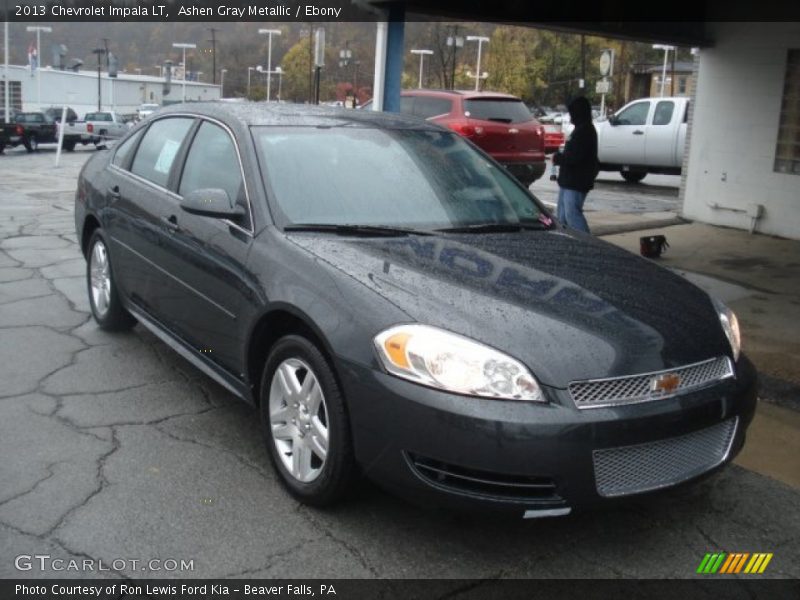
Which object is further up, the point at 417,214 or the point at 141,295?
the point at 417,214

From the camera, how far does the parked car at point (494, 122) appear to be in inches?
549

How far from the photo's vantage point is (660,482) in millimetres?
2959

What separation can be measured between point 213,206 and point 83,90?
72354mm

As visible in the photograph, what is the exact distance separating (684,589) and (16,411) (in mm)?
3295

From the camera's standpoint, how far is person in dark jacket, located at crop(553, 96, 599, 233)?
8.91m

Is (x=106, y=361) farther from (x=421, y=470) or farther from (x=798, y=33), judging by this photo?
(x=798, y=33)

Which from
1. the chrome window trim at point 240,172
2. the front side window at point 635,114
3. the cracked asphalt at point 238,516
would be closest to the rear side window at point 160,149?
the chrome window trim at point 240,172

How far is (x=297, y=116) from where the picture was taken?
4.45m

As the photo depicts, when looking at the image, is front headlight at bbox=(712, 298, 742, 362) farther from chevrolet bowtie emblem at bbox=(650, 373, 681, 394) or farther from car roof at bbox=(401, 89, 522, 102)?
car roof at bbox=(401, 89, 522, 102)

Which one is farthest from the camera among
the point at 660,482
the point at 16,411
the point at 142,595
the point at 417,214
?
the point at 16,411

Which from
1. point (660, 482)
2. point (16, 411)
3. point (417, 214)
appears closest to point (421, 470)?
point (660, 482)

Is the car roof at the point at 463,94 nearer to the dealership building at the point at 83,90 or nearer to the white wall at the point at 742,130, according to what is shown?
the white wall at the point at 742,130

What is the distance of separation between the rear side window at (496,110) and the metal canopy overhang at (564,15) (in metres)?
3.41

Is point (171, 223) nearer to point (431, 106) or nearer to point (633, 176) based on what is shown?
point (431, 106)
